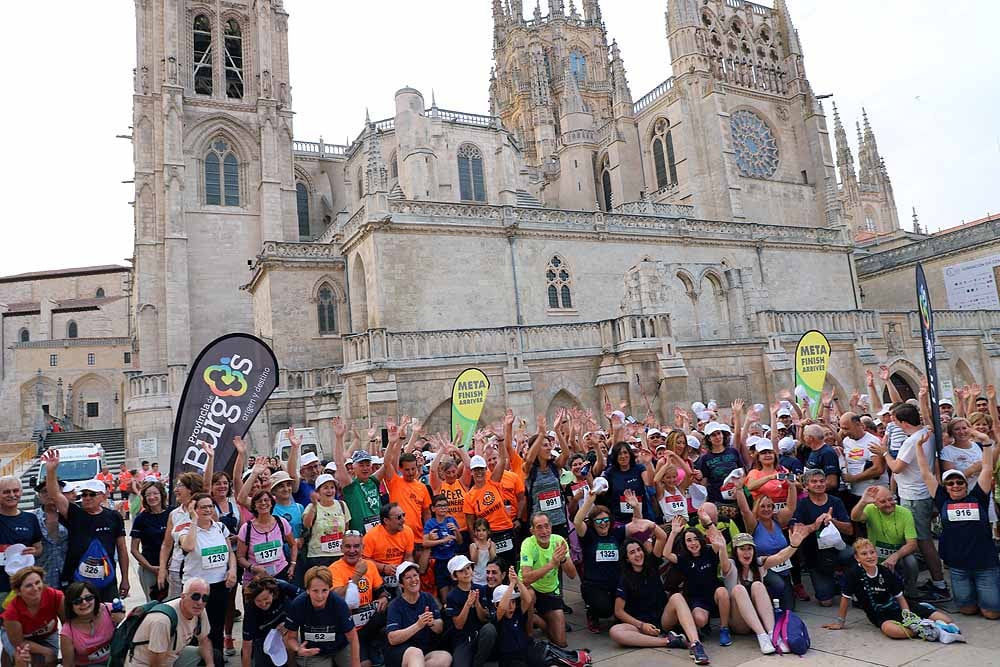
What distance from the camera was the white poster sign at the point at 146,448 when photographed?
26.5 meters

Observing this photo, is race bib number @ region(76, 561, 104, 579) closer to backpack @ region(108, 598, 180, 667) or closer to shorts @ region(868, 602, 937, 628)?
backpack @ region(108, 598, 180, 667)

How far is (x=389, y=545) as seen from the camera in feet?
21.5

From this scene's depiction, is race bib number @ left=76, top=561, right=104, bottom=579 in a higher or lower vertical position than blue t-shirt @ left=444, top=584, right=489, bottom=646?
higher

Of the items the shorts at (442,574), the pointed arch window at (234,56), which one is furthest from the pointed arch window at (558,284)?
the pointed arch window at (234,56)

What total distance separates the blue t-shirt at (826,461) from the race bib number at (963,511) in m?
1.38

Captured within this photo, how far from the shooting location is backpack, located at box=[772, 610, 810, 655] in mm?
6082

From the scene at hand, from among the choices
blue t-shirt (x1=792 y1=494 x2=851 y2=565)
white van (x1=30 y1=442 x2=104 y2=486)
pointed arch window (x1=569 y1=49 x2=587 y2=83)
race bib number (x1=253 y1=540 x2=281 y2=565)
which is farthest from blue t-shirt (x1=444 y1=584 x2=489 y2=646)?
pointed arch window (x1=569 y1=49 x2=587 y2=83)

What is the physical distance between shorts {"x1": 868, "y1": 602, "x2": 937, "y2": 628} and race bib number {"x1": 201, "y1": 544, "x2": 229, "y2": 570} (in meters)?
6.15

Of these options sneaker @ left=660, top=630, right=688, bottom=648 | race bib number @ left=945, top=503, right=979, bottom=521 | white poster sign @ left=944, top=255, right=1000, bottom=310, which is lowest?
sneaker @ left=660, top=630, right=688, bottom=648

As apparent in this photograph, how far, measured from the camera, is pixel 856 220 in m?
63.7

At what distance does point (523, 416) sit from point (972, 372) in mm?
21762

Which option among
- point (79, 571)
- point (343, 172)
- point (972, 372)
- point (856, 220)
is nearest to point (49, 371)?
point (343, 172)

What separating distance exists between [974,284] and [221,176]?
38657 mm

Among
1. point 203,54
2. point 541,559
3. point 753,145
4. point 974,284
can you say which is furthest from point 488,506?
point 203,54
